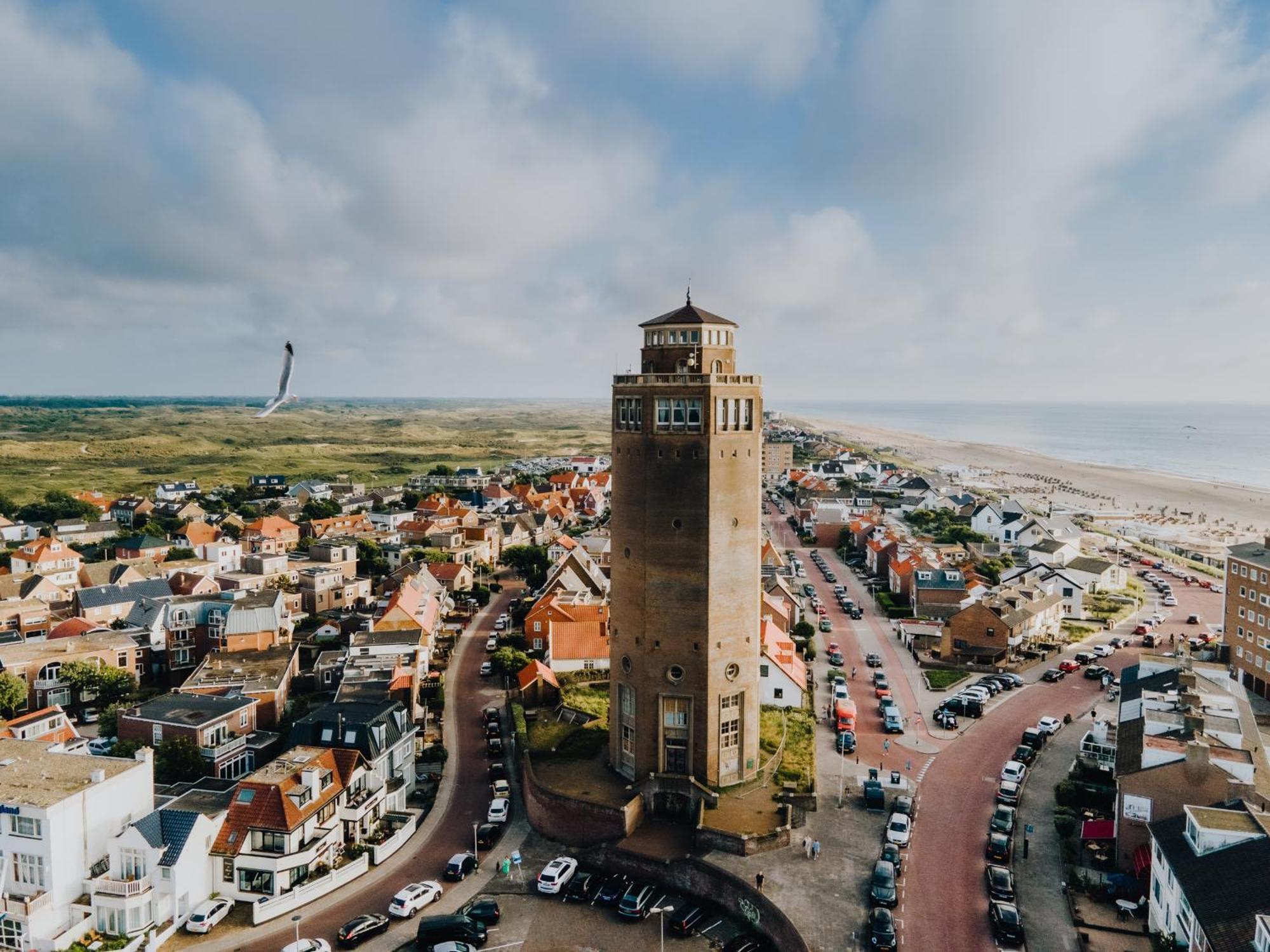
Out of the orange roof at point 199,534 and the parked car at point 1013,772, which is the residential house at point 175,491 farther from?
the parked car at point 1013,772

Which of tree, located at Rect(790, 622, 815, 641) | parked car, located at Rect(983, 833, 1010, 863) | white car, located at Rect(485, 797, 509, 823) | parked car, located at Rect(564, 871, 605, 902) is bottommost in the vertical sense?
parked car, located at Rect(564, 871, 605, 902)

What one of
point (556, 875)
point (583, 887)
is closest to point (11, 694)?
point (556, 875)

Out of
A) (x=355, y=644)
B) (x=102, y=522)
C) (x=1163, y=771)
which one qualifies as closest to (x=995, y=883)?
(x=1163, y=771)

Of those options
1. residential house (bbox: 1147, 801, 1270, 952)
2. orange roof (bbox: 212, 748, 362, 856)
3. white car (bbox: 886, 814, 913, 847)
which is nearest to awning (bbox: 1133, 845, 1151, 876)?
residential house (bbox: 1147, 801, 1270, 952)

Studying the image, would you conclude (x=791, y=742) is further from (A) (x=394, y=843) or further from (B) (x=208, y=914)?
(B) (x=208, y=914)

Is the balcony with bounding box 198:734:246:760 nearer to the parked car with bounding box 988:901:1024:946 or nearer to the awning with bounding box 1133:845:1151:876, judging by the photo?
the parked car with bounding box 988:901:1024:946

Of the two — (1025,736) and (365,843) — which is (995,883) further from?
(365,843)
